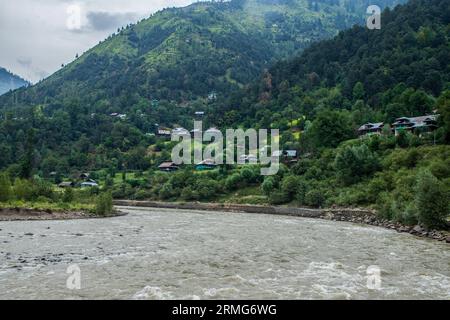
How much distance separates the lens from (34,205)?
59094 millimetres

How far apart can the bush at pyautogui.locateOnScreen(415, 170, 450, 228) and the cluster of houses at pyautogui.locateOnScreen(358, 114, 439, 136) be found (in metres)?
32.7

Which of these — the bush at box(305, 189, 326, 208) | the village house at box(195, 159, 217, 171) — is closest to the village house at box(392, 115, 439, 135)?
the bush at box(305, 189, 326, 208)

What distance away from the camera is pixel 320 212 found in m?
61.1

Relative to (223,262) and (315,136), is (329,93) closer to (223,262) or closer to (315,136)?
(315,136)

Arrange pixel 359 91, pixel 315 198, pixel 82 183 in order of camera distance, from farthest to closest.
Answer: pixel 359 91
pixel 82 183
pixel 315 198

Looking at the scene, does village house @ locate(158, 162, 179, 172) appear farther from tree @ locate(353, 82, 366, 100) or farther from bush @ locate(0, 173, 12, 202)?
bush @ locate(0, 173, 12, 202)

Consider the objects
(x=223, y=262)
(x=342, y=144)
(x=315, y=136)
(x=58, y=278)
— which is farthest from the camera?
(x=315, y=136)

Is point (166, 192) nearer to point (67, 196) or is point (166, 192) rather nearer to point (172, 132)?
point (67, 196)

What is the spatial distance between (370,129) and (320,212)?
31016mm

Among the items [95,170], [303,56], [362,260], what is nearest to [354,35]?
[303,56]

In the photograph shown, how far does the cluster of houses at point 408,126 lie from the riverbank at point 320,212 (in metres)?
21.0

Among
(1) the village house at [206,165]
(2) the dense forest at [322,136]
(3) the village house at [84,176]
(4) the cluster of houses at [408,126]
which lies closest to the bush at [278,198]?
(2) the dense forest at [322,136]

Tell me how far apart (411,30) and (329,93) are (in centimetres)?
2743

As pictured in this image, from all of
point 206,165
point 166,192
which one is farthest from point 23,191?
point 206,165
